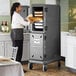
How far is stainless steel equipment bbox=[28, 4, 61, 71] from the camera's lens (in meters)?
6.89

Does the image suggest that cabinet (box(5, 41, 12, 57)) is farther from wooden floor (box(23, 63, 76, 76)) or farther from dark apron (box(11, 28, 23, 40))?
dark apron (box(11, 28, 23, 40))

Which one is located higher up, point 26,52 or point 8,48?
point 8,48

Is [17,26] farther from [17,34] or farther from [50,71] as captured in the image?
[50,71]

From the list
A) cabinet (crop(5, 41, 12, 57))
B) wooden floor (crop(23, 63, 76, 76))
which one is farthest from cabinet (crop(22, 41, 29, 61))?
cabinet (crop(5, 41, 12, 57))

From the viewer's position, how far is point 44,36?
688cm

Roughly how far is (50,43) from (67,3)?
5.10 feet

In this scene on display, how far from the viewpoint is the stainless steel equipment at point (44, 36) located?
6.89 m

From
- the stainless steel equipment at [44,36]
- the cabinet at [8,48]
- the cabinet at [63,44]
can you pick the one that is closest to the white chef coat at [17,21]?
the stainless steel equipment at [44,36]

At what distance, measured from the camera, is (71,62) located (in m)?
6.69

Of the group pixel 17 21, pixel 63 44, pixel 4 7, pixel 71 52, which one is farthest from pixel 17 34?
pixel 63 44

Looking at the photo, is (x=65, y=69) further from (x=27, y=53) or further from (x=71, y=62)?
(x=27, y=53)

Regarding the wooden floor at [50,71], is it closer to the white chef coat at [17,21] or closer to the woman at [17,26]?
the woman at [17,26]

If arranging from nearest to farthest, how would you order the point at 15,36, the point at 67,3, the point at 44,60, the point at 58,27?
1. the point at 15,36
2. the point at 44,60
3. the point at 58,27
4. the point at 67,3

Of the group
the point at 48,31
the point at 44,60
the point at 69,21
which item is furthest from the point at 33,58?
the point at 69,21
